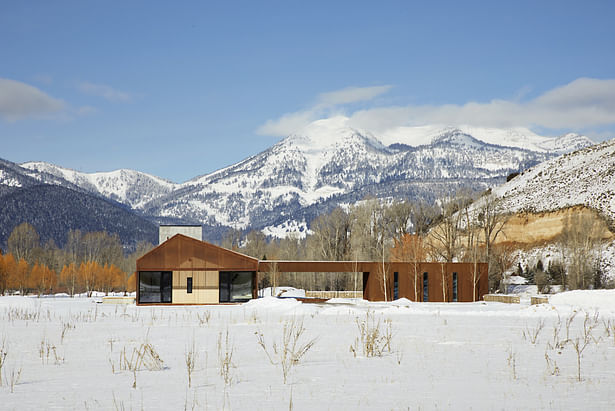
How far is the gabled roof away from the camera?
39.6m

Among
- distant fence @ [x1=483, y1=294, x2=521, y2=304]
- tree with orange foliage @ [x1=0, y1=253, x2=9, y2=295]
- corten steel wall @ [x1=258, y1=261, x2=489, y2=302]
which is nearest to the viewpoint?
distant fence @ [x1=483, y1=294, x2=521, y2=304]

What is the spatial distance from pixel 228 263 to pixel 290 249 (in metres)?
56.3

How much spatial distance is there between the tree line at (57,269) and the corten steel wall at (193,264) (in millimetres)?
30405

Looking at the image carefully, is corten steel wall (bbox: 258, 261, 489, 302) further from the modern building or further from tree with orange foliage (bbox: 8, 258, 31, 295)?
tree with orange foliage (bbox: 8, 258, 31, 295)

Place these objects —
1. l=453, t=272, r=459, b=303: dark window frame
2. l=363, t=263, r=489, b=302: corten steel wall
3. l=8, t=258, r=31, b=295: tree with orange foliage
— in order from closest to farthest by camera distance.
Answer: l=363, t=263, r=489, b=302: corten steel wall < l=453, t=272, r=459, b=303: dark window frame < l=8, t=258, r=31, b=295: tree with orange foliage

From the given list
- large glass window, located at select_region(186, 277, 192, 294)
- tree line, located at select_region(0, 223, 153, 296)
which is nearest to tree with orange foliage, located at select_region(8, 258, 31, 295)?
tree line, located at select_region(0, 223, 153, 296)

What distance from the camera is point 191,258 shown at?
131ft

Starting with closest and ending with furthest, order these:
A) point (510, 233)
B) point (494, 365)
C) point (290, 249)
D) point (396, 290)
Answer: point (494, 365) → point (396, 290) → point (510, 233) → point (290, 249)

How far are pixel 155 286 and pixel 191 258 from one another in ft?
9.54

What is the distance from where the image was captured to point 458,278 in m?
45.4

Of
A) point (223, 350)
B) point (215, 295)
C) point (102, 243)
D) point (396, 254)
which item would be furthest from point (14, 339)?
point (102, 243)

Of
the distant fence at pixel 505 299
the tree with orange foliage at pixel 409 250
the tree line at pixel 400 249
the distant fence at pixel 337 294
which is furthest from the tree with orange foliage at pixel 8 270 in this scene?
the distant fence at pixel 505 299

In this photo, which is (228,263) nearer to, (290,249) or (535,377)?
(535,377)

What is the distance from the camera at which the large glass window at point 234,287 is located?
39.8 meters
